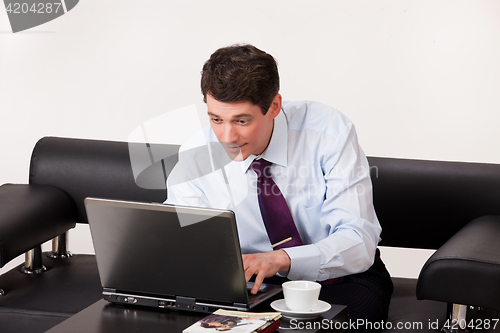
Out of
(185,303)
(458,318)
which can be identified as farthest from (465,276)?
(185,303)

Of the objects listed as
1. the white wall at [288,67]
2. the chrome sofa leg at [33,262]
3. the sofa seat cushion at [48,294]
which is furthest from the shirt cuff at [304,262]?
the white wall at [288,67]

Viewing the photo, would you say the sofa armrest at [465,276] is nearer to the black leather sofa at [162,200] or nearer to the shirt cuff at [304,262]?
the black leather sofa at [162,200]

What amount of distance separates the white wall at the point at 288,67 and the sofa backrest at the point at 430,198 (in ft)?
3.83

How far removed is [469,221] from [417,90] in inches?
52.1

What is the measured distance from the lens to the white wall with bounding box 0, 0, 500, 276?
128 inches

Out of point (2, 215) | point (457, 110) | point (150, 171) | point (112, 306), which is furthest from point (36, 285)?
point (457, 110)

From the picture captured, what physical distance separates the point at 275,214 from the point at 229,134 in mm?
317

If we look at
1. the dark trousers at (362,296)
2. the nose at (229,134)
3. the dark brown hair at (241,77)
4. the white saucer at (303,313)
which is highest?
the dark brown hair at (241,77)

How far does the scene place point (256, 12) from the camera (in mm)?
3477

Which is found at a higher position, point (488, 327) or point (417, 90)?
point (417, 90)

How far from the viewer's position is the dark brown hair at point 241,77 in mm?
1702

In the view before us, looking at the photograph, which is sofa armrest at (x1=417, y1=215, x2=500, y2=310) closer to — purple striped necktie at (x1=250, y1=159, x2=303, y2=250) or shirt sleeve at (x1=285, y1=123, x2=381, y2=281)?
shirt sleeve at (x1=285, y1=123, x2=381, y2=281)

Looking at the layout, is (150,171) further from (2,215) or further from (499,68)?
(499,68)

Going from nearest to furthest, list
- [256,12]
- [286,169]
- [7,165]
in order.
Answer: [286,169] → [256,12] → [7,165]
